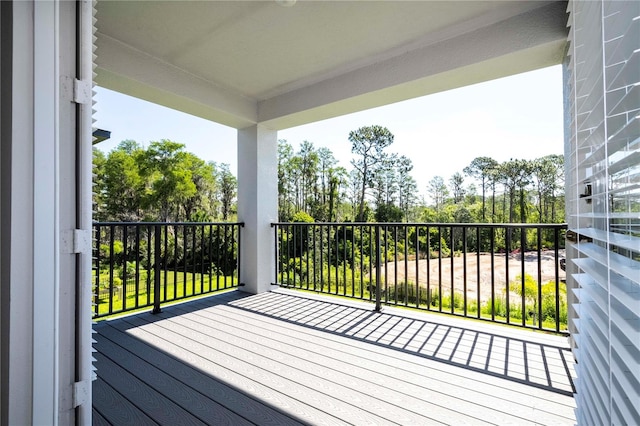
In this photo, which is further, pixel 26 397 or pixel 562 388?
pixel 562 388

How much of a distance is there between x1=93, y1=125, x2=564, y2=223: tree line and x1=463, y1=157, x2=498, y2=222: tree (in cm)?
3

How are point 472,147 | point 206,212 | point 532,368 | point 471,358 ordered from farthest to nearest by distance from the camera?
point 206,212
point 472,147
point 471,358
point 532,368

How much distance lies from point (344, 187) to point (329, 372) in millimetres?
8351

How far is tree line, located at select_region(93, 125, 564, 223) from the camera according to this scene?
8.35m

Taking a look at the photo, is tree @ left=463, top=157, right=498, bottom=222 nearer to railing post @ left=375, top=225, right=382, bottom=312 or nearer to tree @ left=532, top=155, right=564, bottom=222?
tree @ left=532, top=155, right=564, bottom=222

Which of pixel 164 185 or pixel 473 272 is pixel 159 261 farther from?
pixel 164 185

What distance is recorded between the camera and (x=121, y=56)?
2881 mm

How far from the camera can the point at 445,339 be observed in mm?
2447

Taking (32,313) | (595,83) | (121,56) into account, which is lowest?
(32,313)

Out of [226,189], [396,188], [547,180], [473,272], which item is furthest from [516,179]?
[226,189]

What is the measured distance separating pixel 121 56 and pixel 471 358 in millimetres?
3907

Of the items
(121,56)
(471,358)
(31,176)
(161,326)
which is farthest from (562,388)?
(121,56)

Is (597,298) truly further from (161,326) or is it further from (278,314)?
(161,326)

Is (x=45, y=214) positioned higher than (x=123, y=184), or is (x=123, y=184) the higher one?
(x=123, y=184)
